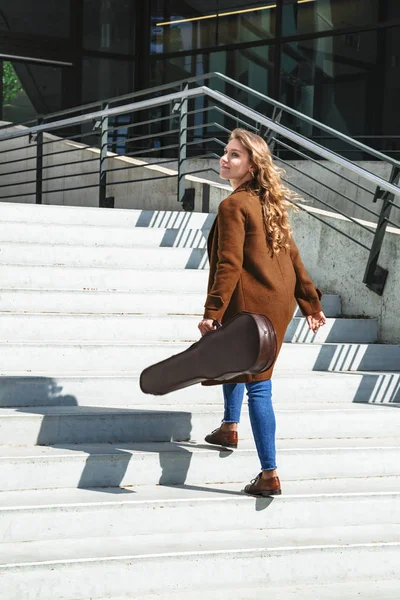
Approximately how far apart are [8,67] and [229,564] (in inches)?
527

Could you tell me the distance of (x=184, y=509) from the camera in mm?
4418

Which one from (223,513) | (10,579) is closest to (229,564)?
(223,513)

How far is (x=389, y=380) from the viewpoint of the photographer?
6027 mm

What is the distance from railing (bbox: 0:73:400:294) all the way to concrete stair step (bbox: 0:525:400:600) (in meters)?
2.48

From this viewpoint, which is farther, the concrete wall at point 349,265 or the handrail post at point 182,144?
the handrail post at point 182,144

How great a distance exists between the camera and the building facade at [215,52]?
13.8m

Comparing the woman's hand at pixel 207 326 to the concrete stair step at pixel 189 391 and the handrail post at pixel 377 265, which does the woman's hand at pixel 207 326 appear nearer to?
the concrete stair step at pixel 189 391

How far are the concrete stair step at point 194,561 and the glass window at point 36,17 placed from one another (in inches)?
527

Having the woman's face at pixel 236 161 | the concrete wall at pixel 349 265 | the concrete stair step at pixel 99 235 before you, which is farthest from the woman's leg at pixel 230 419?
the concrete stair step at pixel 99 235

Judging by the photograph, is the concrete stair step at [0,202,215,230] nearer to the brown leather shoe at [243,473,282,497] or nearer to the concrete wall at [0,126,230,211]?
the concrete wall at [0,126,230,211]

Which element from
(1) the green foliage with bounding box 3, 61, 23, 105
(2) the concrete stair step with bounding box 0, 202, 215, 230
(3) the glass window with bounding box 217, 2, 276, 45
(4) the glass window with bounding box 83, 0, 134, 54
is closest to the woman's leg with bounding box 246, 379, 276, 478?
(2) the concrete stair step with bounding box 0, 202, 215, 230

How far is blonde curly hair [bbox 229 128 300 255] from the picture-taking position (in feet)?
14.6

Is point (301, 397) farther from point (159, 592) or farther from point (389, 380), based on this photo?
point (159, 592)

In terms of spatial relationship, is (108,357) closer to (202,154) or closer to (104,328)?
(104,328)
